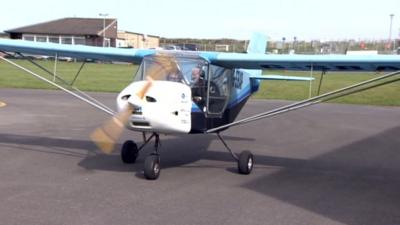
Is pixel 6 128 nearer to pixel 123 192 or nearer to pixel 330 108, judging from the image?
pixel 123 192

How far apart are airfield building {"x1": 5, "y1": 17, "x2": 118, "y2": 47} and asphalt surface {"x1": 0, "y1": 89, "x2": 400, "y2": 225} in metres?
72.8

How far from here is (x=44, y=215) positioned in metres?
6.20

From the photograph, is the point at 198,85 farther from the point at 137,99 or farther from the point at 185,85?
the point at 137,99

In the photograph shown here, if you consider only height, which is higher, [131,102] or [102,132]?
[131,102]

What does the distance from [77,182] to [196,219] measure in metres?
2.42

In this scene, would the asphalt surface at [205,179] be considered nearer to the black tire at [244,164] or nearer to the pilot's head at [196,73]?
the black tire at [244,164]

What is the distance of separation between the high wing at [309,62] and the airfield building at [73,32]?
77238 mm

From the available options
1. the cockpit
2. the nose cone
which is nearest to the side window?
the cockpit

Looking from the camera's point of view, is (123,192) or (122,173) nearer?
(123,192)

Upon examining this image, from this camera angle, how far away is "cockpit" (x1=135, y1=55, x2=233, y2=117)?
8844 millimetres

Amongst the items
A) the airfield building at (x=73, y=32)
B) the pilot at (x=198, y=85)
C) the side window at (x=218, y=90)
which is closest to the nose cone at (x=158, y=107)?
the pilot at (x=198, y=85)

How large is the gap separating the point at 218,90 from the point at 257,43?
4239mm

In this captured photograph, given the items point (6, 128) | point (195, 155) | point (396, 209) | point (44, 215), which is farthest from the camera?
point (6, 128)

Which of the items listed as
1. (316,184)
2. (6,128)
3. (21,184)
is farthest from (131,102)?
(6,128)
